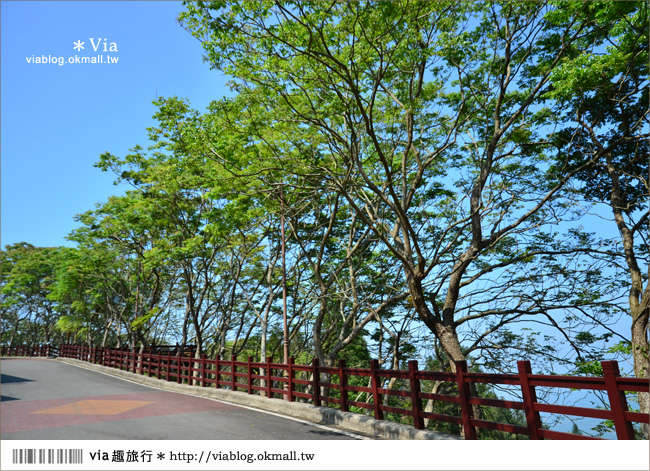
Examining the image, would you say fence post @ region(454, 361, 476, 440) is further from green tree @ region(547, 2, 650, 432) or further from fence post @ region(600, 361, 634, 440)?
green tree @ region(547, 2, 650, 432)

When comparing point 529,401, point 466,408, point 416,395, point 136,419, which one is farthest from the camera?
point 136,419

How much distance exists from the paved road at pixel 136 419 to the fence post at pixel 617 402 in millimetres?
4088

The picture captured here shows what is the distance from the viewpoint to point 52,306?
43.5m

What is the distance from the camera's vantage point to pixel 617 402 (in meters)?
4.86

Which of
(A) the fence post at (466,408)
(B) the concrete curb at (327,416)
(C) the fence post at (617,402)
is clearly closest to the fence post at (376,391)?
(B) the concrete curb at (327,416)

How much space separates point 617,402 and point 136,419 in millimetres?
8467

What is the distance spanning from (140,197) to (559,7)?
60.4 feet

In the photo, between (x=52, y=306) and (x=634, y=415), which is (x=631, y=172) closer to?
(x=634, y=415)

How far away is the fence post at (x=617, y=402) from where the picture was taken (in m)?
4.83

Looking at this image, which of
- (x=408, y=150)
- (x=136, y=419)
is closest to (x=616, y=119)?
(x=408, y=150)

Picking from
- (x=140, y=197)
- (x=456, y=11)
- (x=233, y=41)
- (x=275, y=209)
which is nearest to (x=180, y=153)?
(x=275, y=209)

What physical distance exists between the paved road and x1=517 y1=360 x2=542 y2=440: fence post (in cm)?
303

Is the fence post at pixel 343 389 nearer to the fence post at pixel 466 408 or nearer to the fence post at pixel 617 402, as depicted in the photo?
the fence post at pixel 466 408

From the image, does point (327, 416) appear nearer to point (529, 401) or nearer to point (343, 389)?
point (343, 389)
